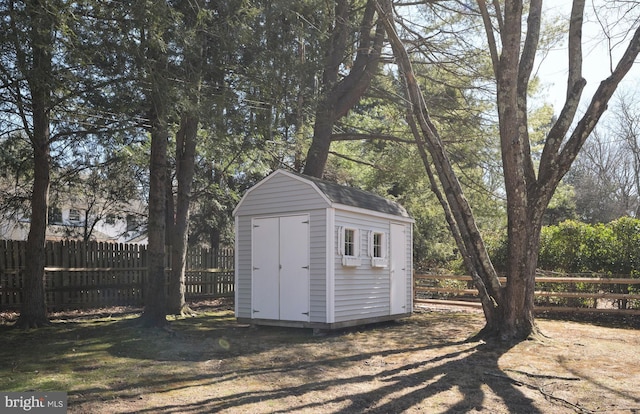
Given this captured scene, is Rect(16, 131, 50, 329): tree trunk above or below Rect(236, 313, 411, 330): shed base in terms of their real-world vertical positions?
above

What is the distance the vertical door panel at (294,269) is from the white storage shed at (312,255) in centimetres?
2

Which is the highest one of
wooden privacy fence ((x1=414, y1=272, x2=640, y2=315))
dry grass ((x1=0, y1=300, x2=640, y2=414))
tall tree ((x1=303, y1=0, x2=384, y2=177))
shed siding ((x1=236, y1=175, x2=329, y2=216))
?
tall tree ((x1=303, y1=0, x2=384, y2=177))

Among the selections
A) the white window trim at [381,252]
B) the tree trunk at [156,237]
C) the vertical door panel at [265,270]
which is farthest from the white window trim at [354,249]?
the tree trunk at [156,237]

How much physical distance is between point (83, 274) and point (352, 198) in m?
6.64

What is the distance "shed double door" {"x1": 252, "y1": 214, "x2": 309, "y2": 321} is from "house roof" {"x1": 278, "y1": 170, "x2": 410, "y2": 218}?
0.62 meters

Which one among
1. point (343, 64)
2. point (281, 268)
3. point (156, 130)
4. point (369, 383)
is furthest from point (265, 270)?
point (343, 64)

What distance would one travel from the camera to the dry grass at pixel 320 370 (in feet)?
15.8

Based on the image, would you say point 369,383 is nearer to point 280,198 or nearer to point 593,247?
point 280,198

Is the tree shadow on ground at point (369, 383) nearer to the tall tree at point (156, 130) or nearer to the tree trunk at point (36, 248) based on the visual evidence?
A: the tall tree at point (156, 130)

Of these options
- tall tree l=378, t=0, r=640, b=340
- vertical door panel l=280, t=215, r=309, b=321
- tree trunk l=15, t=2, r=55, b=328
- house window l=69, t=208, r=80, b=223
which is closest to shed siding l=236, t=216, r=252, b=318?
vertical door panel l=280, t=215, r=309, b=321

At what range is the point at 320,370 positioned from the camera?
6219 mm

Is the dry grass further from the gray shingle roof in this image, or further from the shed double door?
the gray shingle roof

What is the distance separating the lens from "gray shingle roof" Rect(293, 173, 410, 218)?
926 centimetres

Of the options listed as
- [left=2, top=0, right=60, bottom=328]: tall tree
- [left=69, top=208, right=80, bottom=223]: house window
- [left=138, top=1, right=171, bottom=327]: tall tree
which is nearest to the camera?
[left=2, top=0, right=60, bottom=328]: tall tree
